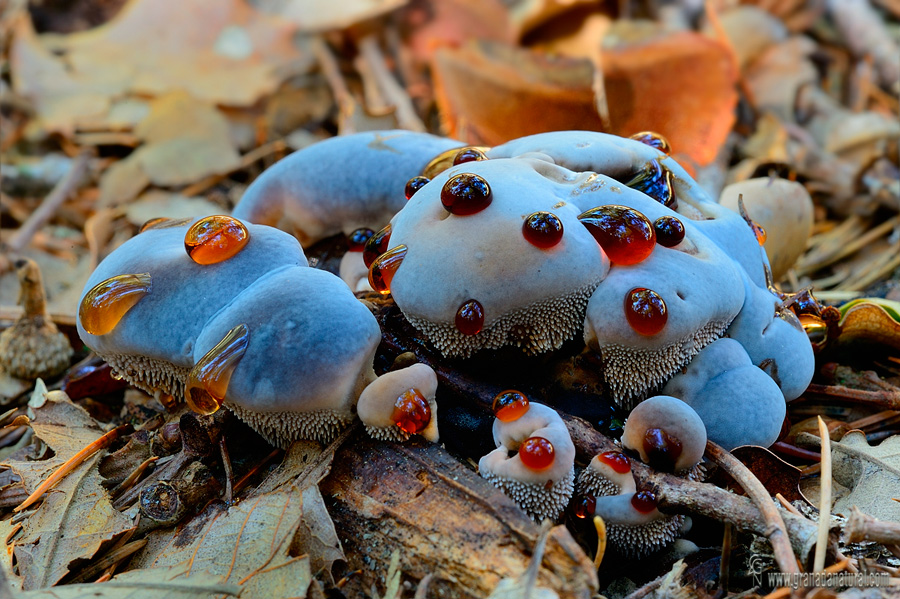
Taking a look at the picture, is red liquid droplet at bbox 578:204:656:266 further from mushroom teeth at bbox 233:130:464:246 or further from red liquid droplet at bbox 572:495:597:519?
mushroom teeth at bbox 233:130:464:246

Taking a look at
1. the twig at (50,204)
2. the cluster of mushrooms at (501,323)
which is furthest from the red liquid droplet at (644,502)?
the twig at (50,204)

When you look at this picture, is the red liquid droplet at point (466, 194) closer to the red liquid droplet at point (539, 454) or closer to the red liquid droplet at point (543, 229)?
the red liquid droplet at point (543, 229)

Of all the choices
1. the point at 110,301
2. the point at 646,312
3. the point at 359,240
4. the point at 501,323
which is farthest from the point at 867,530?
the point at 110,301

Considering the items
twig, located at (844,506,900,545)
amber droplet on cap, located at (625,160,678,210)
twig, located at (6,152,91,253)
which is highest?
amber droplet on cap, located at (625,160,678,210)

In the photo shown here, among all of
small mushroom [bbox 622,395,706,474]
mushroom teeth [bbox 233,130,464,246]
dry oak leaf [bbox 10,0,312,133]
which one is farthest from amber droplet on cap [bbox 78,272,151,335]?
dry oak leaf [bbox 10,0,312,133]

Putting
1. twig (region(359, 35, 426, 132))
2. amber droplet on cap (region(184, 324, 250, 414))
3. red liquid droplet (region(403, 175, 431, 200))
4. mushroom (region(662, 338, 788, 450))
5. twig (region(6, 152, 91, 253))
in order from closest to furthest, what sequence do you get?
amber droplet on cap (region(184, 324, 250, 414)), mushroom (region(662, 338, 788, 450)), red liquid droplet (region(403, 175, 431, 200)), twig (region(6, 152, 91, 253)), twig (region(359, 35, 426, 132))

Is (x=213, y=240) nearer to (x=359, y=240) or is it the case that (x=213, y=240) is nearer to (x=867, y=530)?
(x=359, y=240)
